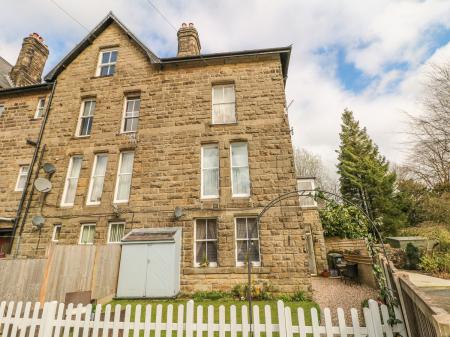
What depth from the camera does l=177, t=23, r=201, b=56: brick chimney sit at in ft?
43.1

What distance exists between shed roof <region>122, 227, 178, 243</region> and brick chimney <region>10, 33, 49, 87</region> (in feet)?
44.7

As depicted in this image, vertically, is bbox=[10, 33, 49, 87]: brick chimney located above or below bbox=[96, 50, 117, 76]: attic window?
above

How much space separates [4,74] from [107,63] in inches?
366

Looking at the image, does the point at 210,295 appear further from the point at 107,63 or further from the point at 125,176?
→ the point at 107,63

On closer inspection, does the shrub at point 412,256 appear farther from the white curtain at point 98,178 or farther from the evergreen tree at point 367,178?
the white curtain at point 98,178

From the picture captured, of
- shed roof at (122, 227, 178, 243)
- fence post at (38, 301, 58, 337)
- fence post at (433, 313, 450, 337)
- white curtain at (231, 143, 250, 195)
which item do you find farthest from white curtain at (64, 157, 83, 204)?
fence post at (433, 313, 450, 337)

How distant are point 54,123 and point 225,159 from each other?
9.33 meters

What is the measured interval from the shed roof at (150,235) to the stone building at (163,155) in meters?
0.40

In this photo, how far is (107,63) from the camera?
13.7 meters

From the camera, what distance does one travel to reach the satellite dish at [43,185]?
11.0m

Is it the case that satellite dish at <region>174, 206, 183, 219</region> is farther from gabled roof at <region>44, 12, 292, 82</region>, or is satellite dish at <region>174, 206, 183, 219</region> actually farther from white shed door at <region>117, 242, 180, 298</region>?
gabled roof at <region>44, 12, 292, 82</region>

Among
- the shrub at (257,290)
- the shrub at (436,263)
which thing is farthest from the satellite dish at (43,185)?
the shrub at (436,263)

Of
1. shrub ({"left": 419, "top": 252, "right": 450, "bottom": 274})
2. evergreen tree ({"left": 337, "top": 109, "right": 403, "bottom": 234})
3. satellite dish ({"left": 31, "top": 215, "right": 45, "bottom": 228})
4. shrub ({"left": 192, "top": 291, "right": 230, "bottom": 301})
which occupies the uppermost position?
evergreen tree ({"left": 337, "top": 109, "right": 403, "bottom": 234})

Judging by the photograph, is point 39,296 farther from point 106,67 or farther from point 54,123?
point 106,67
